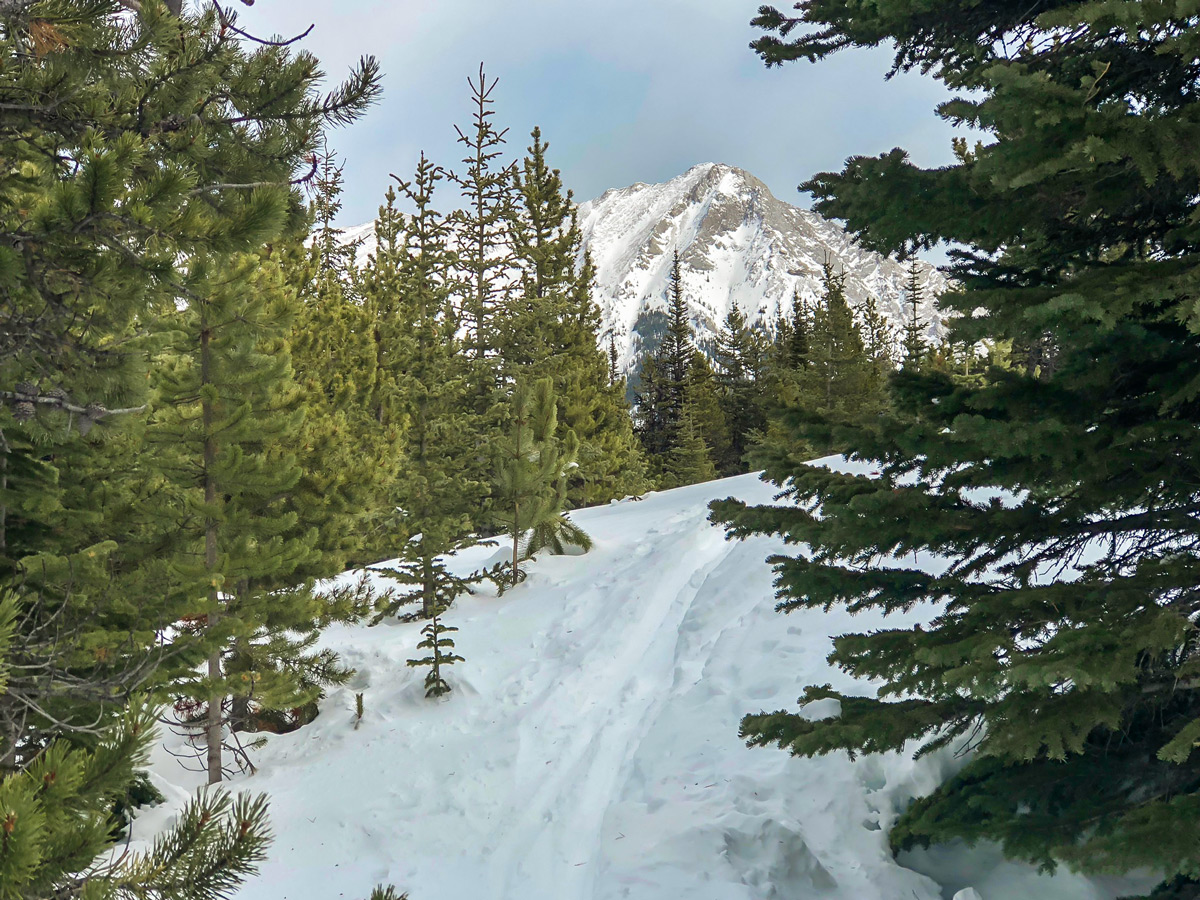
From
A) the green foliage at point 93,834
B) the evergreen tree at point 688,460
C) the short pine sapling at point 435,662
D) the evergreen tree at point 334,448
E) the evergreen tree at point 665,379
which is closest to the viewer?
the green foliage at point 93,834

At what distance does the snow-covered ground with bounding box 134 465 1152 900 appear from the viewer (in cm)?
583

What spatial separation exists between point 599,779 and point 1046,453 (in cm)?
625

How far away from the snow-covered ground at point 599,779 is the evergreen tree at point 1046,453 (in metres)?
1.60

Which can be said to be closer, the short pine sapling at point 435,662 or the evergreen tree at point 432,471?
the short pine sapling at point 435,662

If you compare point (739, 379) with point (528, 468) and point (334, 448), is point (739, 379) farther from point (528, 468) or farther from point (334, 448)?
point (334, 448)

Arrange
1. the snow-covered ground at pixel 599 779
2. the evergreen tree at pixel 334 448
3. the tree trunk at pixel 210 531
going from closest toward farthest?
the snow-covered ground at pixel 599 779
the tree trunk at pixel 210 531
the evergreen tree at pixel 334 448

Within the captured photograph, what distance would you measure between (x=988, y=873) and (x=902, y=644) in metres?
2.65

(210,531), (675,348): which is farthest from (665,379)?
(210,531)

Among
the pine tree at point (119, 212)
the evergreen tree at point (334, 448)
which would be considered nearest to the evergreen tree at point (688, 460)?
the evergreen tree at point (334, 448)

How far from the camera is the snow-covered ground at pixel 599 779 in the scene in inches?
229

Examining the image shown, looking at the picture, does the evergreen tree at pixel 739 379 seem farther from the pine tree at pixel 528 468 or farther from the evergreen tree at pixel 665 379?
the pine tree at pixel 528 468

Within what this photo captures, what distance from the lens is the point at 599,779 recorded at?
25.9 feet

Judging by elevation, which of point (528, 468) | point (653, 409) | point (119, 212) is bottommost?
point (528, 468)

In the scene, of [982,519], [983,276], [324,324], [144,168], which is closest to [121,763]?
[144,168]
